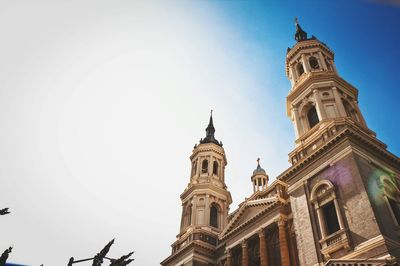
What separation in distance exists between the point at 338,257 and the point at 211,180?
2116 centimetres

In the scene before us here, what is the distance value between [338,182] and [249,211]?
32.3 feet

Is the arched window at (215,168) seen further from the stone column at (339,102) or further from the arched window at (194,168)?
the stone column at (339,102)

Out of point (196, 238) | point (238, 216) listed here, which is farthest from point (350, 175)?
point (196, 238)

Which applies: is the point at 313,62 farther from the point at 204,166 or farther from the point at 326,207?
the point at 204,166

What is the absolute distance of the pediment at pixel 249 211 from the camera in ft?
82.9

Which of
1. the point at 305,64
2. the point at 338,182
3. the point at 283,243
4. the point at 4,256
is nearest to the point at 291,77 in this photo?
the point at 305,64

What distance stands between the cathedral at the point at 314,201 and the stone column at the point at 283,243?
0.06 m

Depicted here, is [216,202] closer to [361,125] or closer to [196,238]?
[196,238]

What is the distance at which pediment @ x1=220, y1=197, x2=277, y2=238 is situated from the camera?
2527 centimetres

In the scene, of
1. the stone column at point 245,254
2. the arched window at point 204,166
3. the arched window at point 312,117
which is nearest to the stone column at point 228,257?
the stone column at point 245,254

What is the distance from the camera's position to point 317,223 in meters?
18.7

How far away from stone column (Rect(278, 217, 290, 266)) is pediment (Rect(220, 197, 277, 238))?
1.66 meters

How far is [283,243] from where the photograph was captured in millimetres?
22453

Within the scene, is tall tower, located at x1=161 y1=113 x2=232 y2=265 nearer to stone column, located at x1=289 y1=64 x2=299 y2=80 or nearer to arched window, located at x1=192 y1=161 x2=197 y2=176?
arched window, located at x1=192 y1=161 x2=197 y2=176
